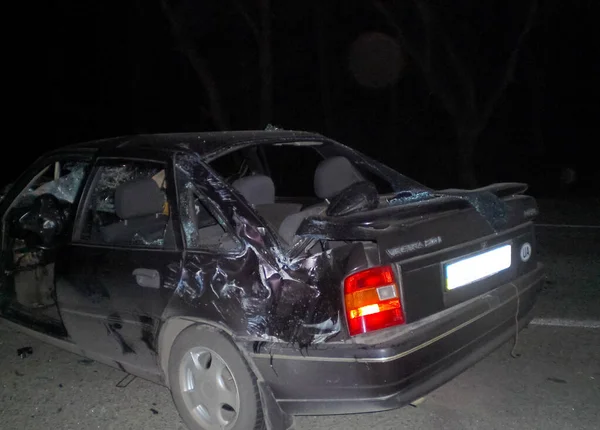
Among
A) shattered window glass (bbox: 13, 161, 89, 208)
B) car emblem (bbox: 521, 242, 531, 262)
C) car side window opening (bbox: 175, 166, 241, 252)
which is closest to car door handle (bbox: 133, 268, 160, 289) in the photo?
car side window opening (bbox: 175, 166, 241, 252)

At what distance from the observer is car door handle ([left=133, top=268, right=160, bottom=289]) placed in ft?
12.1

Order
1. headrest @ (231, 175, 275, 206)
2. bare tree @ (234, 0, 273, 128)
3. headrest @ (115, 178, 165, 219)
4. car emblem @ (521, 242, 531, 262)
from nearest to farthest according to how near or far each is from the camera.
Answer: headrest @ (115, 178, 165, 219) < car emblem @ (521, 242, 531, 262) < headrest @ (231, 175, 275, 206) < bare tree @ (234, 0, 273, 128)

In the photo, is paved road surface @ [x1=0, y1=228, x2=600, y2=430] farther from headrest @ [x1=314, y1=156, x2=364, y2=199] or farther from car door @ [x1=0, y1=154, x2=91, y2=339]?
headrest @ [x1=314, y1=156, x2=364, y2=199]

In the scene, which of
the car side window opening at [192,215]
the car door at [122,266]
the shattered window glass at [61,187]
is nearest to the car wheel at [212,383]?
the car door at [122,266]

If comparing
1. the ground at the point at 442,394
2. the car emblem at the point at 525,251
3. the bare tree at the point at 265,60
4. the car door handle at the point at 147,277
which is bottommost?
the ground at the point at 442,394

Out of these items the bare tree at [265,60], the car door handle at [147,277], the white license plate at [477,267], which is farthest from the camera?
the bare tree at [265,60]

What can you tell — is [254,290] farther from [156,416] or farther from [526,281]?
[526,281]

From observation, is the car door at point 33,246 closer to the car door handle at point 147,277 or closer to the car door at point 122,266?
the car door at point 122,266

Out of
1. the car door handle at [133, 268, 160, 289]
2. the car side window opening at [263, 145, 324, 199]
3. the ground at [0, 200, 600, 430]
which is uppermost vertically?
the car door handle at [133, 268, 160, 289]

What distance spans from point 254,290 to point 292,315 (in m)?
0.23

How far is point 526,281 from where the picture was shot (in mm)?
4020

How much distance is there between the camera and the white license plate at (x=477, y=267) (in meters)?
3.48

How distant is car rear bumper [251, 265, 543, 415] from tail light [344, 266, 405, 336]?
0.07 m

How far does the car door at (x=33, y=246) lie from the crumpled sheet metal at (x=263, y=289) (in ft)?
4.66
